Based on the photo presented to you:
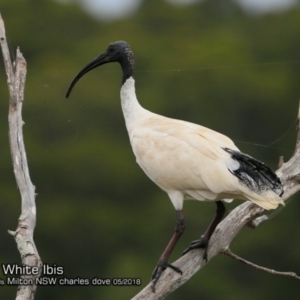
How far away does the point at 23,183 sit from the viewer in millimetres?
6703

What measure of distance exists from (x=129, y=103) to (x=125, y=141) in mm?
19114

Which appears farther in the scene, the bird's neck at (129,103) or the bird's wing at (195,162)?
the bird's neck at (129,103)

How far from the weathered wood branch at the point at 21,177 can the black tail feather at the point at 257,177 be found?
1.29 m

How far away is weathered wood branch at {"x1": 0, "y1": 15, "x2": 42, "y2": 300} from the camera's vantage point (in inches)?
252

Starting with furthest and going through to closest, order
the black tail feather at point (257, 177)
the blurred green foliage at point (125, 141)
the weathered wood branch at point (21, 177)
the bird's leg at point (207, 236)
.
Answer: the blurred green foliage at point (125, 141) → the bird's leg at point (207, 236) → the black tail feather at point (257, 177) → the weathered wood branch at point (21, 177)

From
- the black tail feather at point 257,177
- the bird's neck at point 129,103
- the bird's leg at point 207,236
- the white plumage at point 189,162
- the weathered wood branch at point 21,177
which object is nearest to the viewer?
the weathered wood branch at point 21,177

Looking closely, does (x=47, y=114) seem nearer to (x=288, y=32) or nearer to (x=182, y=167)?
(x=288, y=32)

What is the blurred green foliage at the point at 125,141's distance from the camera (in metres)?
23.4

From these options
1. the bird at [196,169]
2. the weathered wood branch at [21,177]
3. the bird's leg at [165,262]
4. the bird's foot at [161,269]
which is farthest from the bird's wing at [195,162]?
the weathered wood branch at [21,177]

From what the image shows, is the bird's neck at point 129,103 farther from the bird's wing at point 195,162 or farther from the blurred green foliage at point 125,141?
the blurred green foliage at point 125,141

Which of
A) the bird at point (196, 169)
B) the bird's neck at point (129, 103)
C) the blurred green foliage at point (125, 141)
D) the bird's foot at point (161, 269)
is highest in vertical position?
the bird's neck at point (129, 103)

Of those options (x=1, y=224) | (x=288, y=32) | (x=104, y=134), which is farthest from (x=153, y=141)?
(x=288, y=32)

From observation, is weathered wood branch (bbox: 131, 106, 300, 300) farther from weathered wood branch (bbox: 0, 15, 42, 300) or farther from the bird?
weathered wood branch (bbox: 0, 15, 42, 300)

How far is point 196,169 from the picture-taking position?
7.29m
